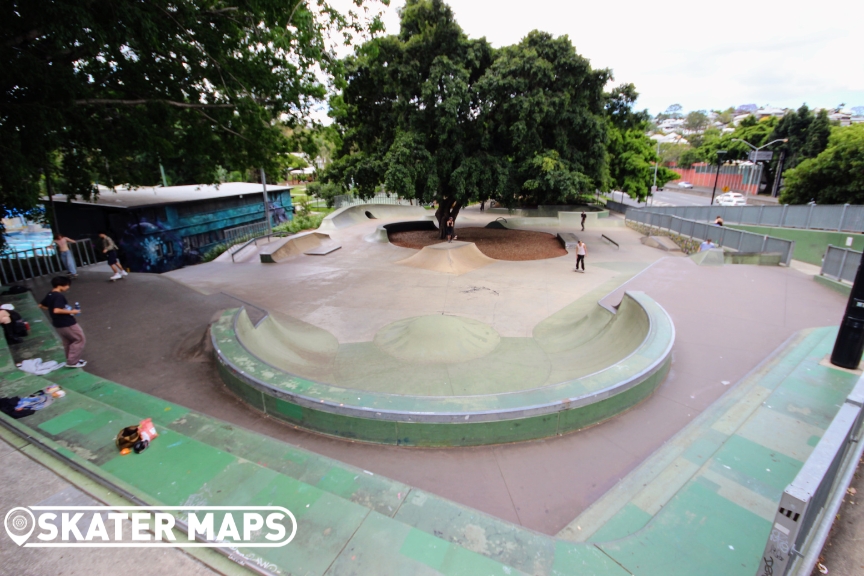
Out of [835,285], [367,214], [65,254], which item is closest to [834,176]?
[835,285]

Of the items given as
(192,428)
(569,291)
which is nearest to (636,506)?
(192,428)

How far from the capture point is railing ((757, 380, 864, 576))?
2096 mm

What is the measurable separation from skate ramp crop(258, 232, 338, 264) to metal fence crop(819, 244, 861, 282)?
1836 cm

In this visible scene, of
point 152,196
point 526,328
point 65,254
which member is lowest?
point 526,328

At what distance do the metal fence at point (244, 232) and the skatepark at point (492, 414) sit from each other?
12.1 metres

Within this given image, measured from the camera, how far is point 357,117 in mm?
20766

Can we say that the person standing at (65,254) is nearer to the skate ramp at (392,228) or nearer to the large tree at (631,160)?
the skate ramp at (392,228)

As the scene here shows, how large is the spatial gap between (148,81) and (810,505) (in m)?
13.3

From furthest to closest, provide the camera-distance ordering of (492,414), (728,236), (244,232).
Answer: (244,232)
(728,236)
(492,414)

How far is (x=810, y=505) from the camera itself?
2178 millimetres

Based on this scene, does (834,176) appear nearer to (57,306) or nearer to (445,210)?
(445,210)

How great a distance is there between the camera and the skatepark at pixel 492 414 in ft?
10.6

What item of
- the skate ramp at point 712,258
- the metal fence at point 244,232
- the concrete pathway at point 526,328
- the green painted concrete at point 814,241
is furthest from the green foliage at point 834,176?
the metal fence at point 244,232

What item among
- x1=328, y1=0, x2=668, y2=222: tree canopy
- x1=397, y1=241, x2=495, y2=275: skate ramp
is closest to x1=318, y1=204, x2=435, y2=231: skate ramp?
x1=328, y1=0, x2=668, y2=222: tree canopy
